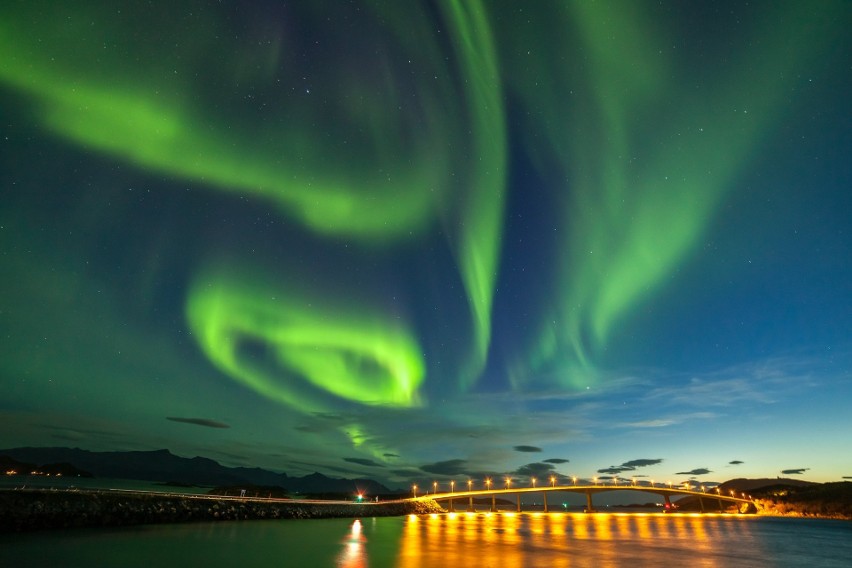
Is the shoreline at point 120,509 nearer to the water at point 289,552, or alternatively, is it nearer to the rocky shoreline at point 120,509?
the rocky shoreline at point 120,509

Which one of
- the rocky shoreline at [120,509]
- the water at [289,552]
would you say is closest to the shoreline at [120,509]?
the rocky shoreline at [120,509]

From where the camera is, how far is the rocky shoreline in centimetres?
3956

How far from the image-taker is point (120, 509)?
4875 cm

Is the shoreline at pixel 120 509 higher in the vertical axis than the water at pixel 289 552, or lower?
higher

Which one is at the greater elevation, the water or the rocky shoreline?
the rocky shoreline

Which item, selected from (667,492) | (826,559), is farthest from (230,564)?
(667,492)

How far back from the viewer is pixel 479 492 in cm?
17712

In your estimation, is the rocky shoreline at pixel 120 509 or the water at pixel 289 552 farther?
the rocky shoreline at pixel 120 509

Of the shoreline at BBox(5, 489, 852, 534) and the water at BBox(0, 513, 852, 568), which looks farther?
the shoreline at BBox(5, 489, 852, 534)

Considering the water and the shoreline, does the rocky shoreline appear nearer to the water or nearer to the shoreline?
the shoreline

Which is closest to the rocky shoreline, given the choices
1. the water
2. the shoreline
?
the shoreline

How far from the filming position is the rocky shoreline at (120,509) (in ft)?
130

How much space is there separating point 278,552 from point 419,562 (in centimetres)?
1208

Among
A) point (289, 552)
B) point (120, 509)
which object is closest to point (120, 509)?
point (120, 509)
